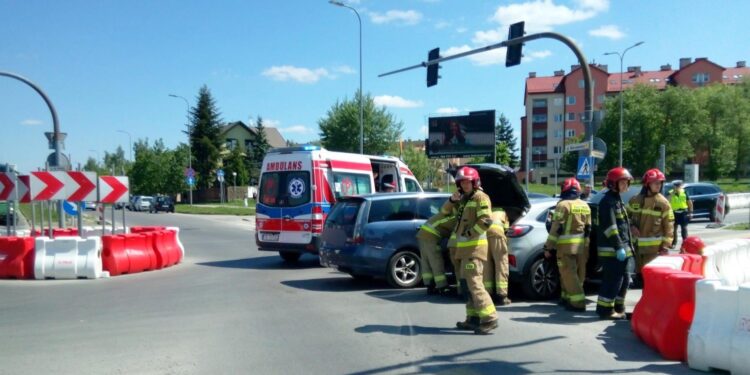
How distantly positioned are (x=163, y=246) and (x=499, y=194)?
7770 mm

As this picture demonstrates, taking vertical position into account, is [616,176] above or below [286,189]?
above

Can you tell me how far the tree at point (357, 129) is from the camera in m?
54.2

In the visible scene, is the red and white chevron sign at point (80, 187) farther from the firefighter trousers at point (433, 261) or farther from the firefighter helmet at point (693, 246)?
the firefighter helmet at point (693, 246)

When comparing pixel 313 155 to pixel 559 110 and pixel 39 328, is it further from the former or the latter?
pixel 559 110

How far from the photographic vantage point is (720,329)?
5137mm

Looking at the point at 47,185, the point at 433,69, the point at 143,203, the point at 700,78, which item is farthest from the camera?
the point at 700,78

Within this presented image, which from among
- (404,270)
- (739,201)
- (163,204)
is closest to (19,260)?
(404,270)

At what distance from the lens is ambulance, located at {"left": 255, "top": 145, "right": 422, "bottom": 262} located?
42.0ft

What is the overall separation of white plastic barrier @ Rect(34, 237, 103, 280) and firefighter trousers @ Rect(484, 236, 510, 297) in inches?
299

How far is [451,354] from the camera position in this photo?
581 cm

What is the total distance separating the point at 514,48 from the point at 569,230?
329 inches

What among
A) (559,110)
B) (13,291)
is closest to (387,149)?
(559,110)

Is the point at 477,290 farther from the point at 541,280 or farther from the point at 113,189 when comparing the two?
the point at 113,189

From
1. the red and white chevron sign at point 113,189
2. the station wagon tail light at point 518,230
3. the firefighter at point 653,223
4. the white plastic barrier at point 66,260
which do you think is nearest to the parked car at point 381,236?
the station wagon tail light at point 518,230
